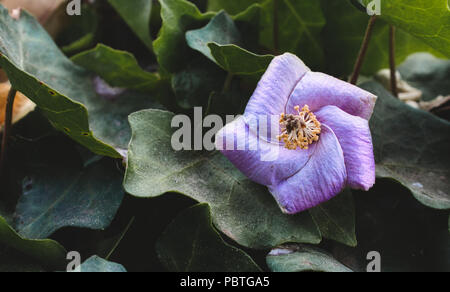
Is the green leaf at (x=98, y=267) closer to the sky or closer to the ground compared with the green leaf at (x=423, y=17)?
closer to the ground

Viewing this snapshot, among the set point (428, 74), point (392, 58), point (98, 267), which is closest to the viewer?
point (98, 267)

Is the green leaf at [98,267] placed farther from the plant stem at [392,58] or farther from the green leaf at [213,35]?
the plant stem at [392,58]

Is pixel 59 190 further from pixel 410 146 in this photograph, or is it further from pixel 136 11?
pixel 410 146

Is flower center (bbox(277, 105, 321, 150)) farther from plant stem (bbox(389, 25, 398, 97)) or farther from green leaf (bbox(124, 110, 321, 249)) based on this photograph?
plant stem (bbox(389, 25, 398, 97))

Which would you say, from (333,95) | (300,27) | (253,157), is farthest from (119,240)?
(300,27)

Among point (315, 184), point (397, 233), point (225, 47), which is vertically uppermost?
point (225, 47)

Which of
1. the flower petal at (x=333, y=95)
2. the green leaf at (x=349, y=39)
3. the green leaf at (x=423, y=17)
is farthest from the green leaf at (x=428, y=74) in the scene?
the flower petal at (x=333, y=95)

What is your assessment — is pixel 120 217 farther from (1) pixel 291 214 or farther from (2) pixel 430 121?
(2) pixel 430 121
